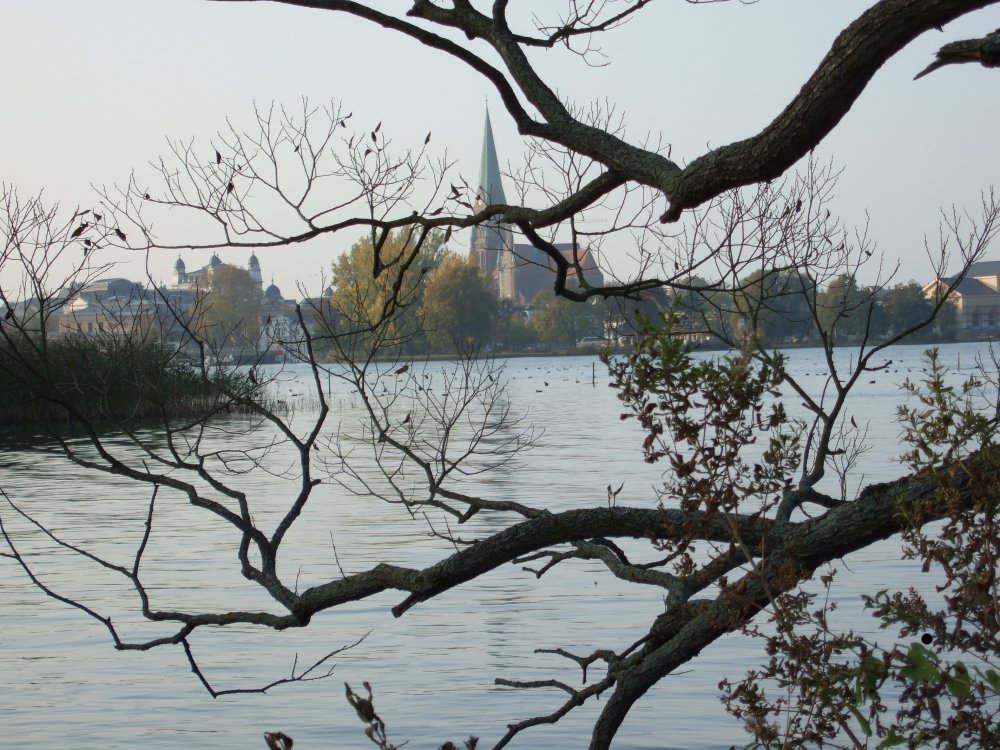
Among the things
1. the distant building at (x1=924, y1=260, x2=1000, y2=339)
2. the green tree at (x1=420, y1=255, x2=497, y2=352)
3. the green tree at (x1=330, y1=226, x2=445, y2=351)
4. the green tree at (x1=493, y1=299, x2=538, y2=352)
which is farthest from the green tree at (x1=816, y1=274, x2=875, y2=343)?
the distant building at (x1=924, y1=260, x2=1000, y2=339)


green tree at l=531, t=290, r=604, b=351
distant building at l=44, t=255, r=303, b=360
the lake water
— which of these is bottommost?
the lake water

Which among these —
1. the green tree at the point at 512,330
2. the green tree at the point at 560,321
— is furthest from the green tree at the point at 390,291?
the green tree at the point at 560,321

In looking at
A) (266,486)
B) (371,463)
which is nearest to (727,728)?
(266,486)

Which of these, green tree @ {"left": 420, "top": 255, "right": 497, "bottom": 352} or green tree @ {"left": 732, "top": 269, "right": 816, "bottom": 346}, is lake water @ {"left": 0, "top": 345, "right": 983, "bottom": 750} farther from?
green tree @ {"left": 420, "top": 255, "right": 497, "bottom": 352}

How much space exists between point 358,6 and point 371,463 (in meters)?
22.6

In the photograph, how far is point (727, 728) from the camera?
8.06 metres

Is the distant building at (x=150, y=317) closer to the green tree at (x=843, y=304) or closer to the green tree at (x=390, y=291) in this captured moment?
the green tree at (x=390, y=291)

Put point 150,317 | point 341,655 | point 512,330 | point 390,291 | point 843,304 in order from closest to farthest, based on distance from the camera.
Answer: point 843,304 < point 150,317 < point 390,291 < point 341,655 < point 512,330

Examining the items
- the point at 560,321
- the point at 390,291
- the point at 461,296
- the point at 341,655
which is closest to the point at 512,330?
the point at 560,321

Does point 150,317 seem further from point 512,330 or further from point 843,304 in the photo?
point 512,330

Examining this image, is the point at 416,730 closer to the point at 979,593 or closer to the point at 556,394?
the point at 979,593

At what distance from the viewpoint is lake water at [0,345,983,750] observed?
27.2ft

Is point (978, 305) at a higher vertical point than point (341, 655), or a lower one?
higher

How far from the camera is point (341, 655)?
399 inches
